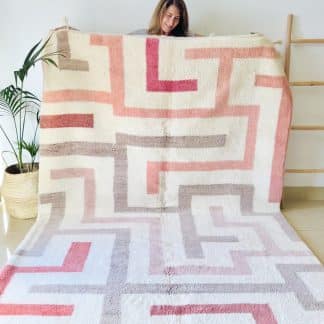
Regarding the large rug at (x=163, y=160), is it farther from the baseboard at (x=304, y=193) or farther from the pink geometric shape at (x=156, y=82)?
the baseboard at (x=304, y=193)

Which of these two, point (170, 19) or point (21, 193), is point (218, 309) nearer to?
point (21, 193)

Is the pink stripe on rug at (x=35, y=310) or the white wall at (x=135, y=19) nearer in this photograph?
the pink stripe on rug at (x=35, y=310)

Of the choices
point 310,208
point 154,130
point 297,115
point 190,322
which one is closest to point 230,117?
point 154,130

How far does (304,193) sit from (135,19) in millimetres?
1382

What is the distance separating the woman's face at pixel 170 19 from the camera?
180 centimetres

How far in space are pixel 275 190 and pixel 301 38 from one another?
827mm

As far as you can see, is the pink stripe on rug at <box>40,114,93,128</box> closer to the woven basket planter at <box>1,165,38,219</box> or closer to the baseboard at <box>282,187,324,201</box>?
the woven basket planter at <box>1,165,38,219</box>

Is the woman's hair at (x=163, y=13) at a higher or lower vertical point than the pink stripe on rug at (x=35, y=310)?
higher

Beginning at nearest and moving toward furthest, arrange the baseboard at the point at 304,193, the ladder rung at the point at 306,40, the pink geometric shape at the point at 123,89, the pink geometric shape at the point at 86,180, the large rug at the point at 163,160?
the large rug at the point at 163,160 → the pink geometric shape at the point at 123,89 → the pink geometric shape at the point at 86,180 → the ladder rung at the point at 306,40 → the baseboard at the point at 304,193

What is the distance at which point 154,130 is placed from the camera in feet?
6.09

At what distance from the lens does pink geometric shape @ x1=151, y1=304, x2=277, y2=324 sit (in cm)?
121

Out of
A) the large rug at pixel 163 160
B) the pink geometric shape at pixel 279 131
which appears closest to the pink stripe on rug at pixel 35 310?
the large rug at pixel 163 160

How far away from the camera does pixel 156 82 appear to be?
1.81 metres

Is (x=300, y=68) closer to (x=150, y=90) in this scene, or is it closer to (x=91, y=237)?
(x=150, y=90)
